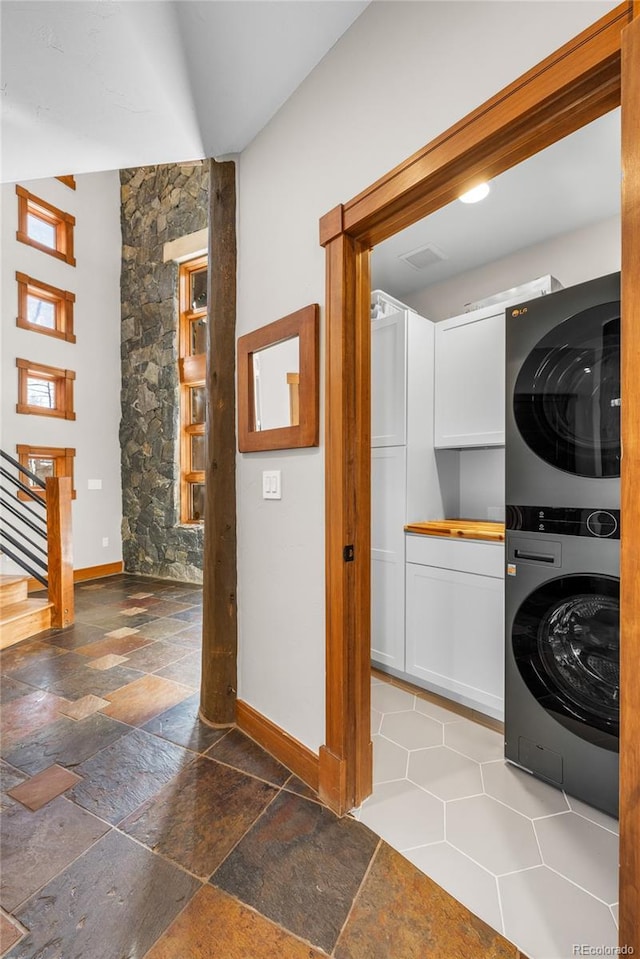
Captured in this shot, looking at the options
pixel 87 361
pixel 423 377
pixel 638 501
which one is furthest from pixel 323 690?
pixel 87 361

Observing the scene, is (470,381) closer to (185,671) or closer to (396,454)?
(396,454)

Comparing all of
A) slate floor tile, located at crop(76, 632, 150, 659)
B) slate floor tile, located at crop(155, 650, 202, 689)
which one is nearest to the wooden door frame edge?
slate floor tile, located at crop(155, 650, 202, 689)

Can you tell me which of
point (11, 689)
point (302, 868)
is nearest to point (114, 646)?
point (11, 689)

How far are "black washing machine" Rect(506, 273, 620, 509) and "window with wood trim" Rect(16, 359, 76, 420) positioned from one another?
4654mm

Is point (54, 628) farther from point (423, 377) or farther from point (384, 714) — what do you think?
point (423, 377)

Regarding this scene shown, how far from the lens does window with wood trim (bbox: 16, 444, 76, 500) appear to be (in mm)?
4438

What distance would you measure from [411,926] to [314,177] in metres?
2.30

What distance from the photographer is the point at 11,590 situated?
334cm

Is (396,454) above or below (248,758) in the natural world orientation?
above

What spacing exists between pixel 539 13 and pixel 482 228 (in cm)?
161

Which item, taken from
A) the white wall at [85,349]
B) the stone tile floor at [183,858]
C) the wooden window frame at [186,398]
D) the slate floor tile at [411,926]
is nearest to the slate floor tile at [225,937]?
the stone tile floor at [183,858]

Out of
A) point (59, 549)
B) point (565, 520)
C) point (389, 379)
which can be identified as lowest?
point (59, 549)

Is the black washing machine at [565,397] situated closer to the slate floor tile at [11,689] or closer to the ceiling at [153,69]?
the ceiling at [153,69]

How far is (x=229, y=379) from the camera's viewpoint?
1999mm
